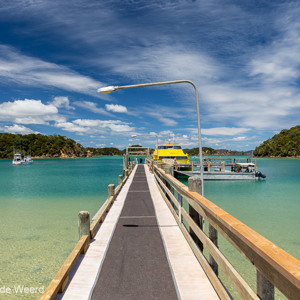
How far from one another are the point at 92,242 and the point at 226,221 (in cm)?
392

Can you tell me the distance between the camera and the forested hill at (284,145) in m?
168

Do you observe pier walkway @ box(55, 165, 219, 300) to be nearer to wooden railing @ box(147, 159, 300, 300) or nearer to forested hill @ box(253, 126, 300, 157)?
wooden railing @ box(147, 159, 300, 300)

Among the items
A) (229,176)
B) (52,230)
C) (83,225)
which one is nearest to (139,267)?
(83,225)

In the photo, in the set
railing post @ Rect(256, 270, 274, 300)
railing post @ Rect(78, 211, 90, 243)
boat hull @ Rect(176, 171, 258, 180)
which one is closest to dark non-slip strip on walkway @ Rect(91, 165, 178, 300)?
railing post @ Rect(78, 211, 90, 243)

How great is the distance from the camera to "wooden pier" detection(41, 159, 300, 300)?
208 cm

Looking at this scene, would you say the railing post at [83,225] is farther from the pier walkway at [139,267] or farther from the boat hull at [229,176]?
the boat hull at [229,176]

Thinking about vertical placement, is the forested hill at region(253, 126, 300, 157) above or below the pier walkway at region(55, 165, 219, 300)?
above

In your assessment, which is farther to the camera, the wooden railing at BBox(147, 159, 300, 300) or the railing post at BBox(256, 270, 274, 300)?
the railing post at BBox(256, 270, 274, 300)

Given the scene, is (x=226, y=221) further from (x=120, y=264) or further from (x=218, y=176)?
(x=218, y=176)

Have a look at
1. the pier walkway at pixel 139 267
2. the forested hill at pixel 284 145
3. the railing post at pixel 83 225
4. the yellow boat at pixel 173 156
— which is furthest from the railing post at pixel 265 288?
the forested hill at pixel 284 145

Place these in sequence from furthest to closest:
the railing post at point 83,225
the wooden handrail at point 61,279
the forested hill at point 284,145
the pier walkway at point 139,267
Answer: the forested hill at point 284,145, the railing post at point 83,225, the pier walkway at point 139,267, the wooden handrail at point 61,279

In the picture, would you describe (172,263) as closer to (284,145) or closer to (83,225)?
(83,225)

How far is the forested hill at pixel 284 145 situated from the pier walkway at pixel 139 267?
623 ft

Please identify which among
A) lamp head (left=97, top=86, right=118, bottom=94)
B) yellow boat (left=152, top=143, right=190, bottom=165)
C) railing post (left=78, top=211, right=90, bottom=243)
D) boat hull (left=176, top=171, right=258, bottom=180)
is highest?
lamp head (left=97, top=86, right=118, bottom=94)
